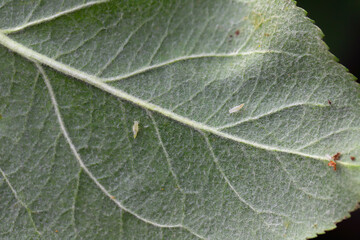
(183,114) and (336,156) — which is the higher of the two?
(183,114)

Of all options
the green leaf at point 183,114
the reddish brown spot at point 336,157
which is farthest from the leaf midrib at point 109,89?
the reddish brown spot at point 336,157

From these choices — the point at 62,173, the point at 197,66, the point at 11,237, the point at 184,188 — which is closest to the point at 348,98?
the point at 197,66

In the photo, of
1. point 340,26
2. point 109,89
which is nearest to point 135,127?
point 109,89

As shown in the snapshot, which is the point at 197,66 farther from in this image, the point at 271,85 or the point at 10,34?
the point at 10,34

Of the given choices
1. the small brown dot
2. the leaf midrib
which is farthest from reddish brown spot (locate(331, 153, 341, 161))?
the leaf midrib

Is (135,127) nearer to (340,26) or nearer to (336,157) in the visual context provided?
(336,157)

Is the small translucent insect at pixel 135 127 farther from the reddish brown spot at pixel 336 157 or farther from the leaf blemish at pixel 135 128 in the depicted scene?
the reddish brown spot at pixel 336 157

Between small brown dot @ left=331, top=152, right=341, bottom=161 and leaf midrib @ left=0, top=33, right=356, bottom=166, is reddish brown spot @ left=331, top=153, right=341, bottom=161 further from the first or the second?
leaf midrib @ left=0, top=33, right=356, bottom=166
